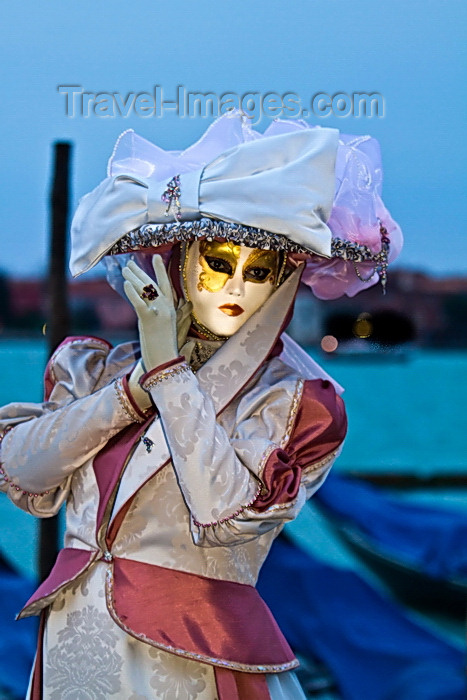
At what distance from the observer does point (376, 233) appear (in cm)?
128

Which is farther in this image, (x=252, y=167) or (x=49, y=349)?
(x=49, y=349)

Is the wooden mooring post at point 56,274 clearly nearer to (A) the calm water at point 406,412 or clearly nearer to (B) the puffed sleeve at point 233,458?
(A) the calm water at point 406,412

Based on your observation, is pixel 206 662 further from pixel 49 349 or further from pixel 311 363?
pixel 49 349

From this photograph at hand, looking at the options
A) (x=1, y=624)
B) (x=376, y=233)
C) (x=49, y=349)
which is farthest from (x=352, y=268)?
(x=1, y=624)

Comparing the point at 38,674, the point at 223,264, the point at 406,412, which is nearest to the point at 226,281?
the point at 223,264

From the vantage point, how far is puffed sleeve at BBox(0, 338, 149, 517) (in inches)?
49.2

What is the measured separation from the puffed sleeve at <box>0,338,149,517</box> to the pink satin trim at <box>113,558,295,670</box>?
0.15 meters

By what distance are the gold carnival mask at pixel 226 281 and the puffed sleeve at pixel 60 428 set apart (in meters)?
0.16

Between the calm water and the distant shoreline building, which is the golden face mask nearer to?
the distant shoreline building

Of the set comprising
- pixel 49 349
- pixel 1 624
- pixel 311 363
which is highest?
pixel 311 363

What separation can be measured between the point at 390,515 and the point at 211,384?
2.49 m

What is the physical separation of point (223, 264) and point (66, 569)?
1.53 feet

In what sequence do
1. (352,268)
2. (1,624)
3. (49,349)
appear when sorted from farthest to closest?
(1,624)
(49,349)
(352,268)

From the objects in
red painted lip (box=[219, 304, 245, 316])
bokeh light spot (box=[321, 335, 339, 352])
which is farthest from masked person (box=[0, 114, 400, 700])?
bokeh light spot (box=[321, 335, 339, 352])
